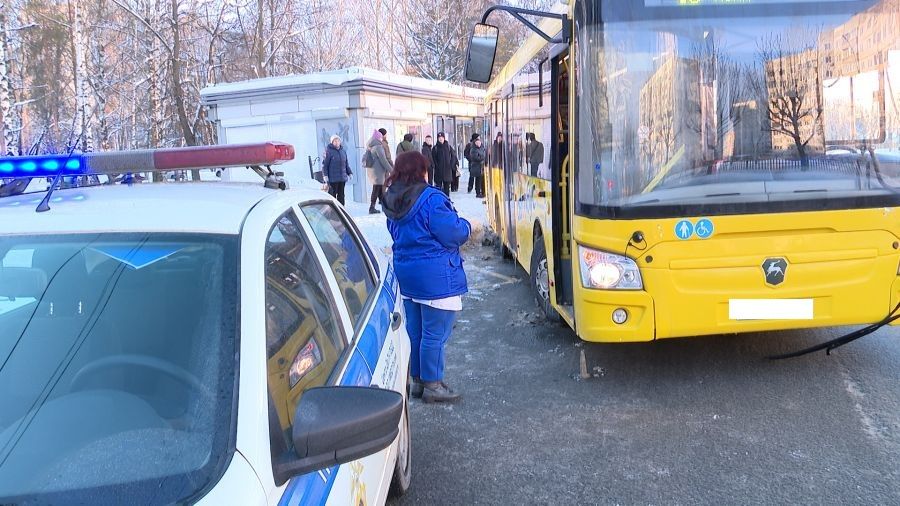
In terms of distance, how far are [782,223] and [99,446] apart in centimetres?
402

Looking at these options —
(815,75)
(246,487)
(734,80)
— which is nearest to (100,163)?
(246,487)

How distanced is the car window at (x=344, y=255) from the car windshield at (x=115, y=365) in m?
0.78

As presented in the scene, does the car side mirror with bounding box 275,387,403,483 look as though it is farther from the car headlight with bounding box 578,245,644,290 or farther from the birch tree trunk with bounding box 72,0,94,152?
the birch tree trunk with bounding box 72,0,94,152

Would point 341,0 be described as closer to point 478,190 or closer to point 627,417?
point 478,190

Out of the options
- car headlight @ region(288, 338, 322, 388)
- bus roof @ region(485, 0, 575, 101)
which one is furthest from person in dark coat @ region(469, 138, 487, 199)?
car headlight @ region(288, 338, 322, 388)

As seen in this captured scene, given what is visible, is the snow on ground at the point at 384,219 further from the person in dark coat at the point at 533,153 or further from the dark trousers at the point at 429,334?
the dark trousers at the point at 429,334

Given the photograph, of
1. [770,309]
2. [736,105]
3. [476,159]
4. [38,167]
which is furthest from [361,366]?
[476,159]

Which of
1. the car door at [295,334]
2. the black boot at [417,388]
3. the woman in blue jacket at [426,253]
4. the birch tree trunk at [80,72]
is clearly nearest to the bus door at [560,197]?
the woman in blue jacket at [426,253]

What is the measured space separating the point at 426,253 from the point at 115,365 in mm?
2750

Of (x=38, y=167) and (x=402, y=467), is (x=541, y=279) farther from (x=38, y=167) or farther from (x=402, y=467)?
(x=38, y=167)

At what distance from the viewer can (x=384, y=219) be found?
1464 cm

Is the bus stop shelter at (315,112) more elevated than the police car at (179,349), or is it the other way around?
the bus stop shelter at (315,112)

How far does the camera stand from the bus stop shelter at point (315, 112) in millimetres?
19609

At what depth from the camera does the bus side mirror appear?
→ 17.7ft
